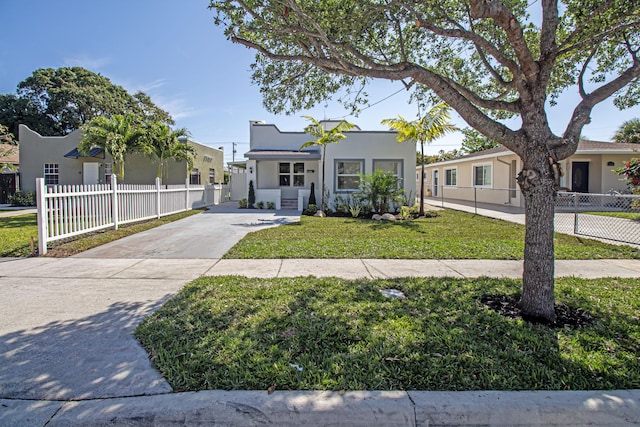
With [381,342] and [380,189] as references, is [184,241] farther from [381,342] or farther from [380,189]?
[380,189]

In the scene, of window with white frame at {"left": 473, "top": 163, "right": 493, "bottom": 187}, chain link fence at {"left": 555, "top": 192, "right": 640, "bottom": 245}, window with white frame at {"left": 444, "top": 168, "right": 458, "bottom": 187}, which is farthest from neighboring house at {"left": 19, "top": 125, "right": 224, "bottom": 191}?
window with white frame at {"left": 444, "top": 168, "right": 458, "bottom": 187}

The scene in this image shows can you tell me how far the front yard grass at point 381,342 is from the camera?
2.65 metres

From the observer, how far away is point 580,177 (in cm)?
1786

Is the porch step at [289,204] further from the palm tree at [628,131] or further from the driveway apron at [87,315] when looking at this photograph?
the palm tree at [628,131]

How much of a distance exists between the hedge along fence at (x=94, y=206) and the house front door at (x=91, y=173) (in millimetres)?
8742

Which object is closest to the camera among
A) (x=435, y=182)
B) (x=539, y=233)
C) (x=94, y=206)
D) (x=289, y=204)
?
(x=539, y=233)

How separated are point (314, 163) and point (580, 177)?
561 inches

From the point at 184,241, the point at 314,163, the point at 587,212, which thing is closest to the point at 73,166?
the point at 314,163

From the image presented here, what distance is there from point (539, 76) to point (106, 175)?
2208cm

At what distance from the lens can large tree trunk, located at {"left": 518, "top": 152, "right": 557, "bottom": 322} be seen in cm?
367

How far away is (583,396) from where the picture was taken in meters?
2.46

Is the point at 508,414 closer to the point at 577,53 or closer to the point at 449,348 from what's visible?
the point at 449,348

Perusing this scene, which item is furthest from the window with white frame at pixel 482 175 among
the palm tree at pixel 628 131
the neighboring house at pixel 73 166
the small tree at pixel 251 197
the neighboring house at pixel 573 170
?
the neighboring house at pixel 73 166

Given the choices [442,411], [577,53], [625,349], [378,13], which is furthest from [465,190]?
[442,411]
